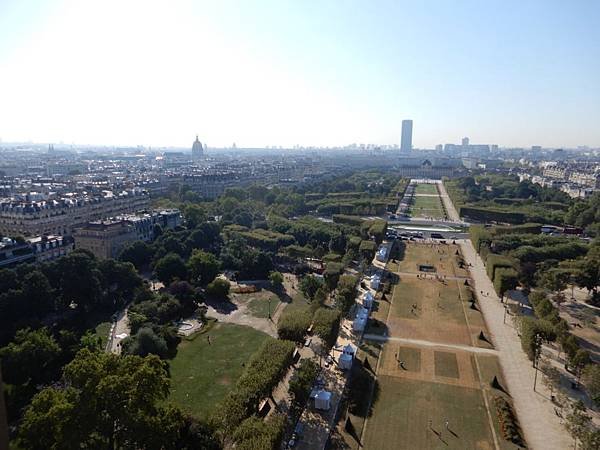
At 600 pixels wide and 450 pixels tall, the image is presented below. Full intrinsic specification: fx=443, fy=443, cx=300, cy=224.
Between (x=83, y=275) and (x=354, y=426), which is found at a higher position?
(x=83, y=275)

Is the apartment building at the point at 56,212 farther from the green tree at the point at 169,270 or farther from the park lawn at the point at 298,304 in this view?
the park lawn at the point at 298,304

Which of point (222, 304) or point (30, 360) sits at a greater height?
point (30, 360)

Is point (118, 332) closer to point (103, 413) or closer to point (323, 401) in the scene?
point (103, 413)

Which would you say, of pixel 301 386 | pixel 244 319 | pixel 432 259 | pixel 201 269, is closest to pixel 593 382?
pixel 301 386

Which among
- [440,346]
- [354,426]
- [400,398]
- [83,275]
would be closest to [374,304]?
[440,346]

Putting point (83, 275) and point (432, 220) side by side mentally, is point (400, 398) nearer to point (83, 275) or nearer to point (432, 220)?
point (83, 275)
